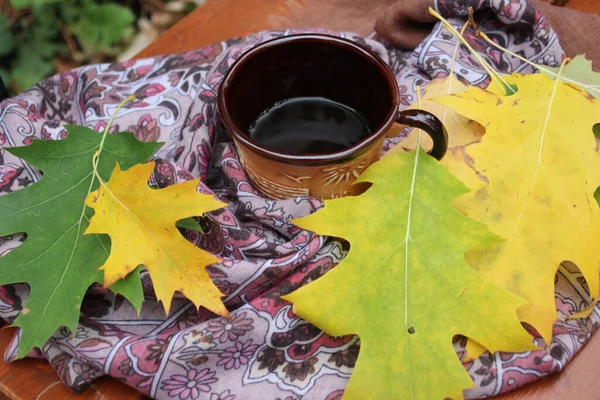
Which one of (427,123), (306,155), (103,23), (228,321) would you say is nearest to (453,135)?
(427,123)

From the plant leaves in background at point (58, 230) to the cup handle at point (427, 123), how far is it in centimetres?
24

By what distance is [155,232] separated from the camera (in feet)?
1.68

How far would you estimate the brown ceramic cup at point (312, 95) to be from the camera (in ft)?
1.68

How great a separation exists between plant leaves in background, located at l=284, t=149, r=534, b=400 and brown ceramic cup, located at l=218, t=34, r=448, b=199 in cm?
3

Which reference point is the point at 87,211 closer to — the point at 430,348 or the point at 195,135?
the point at 195,135

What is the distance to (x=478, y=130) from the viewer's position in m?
0.60

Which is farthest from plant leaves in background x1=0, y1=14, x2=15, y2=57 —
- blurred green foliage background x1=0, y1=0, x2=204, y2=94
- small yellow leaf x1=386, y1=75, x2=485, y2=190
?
small yellow leaf x1=386, y1=75, x2=485, y2=190

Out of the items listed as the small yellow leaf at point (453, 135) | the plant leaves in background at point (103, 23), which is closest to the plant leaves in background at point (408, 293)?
the small yellow leaf at point (453, 135)

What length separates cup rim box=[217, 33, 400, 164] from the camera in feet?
1.63

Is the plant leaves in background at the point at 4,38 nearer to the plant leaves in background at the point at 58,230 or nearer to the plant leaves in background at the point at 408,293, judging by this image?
the plant leaves in background at the point at 58,230

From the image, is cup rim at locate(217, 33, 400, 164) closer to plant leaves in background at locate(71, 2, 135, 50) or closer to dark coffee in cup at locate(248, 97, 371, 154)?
dark coffee in cup at locate(248, 97, 371, 154)

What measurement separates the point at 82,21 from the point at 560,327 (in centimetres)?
119

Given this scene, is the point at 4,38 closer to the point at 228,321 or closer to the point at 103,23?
the point at 103,23

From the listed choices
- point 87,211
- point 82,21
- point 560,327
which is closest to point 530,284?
point 560,327
